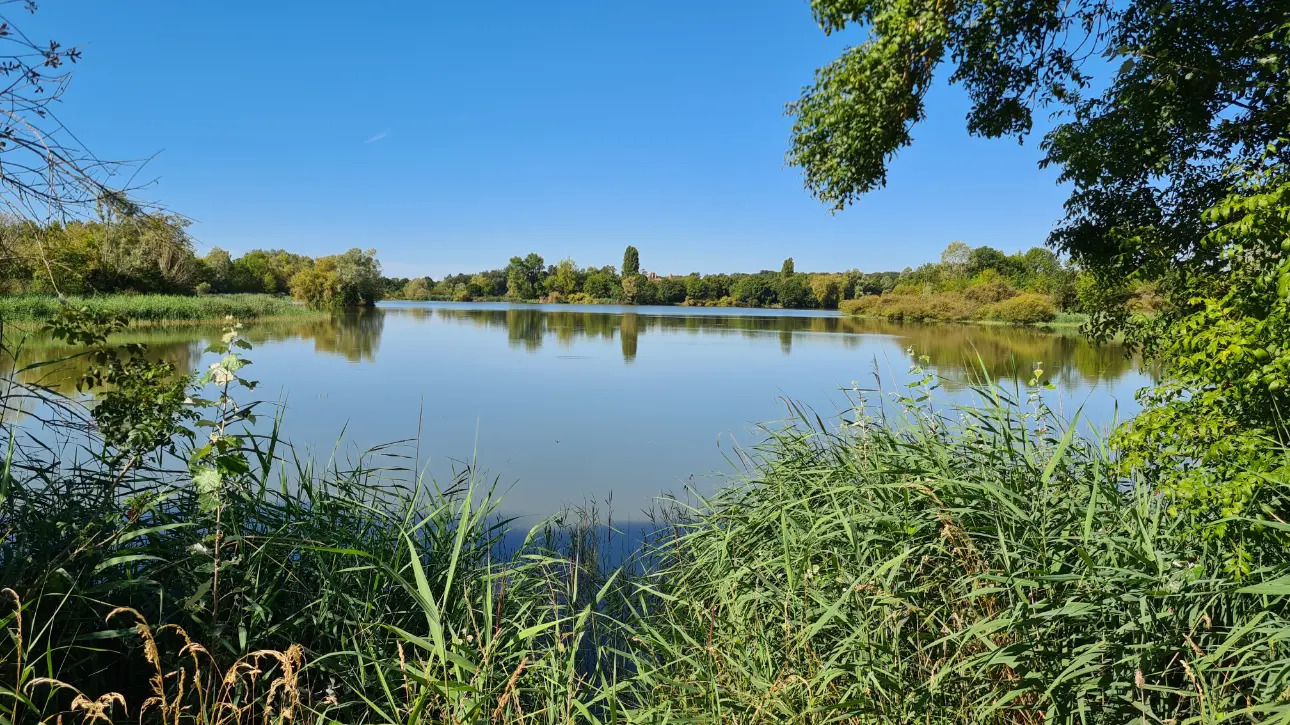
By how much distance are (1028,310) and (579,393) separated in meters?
27.2

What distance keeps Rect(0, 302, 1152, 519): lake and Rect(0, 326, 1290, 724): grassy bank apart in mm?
597

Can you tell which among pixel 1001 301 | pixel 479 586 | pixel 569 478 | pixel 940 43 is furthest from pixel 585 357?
pixel 1001 301

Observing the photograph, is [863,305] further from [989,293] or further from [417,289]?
[417,289]

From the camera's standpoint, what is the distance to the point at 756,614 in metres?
2.11

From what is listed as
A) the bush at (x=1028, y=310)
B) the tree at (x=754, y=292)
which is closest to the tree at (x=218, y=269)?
the bush at (x=1028, y=310)

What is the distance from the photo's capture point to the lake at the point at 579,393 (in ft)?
17.4

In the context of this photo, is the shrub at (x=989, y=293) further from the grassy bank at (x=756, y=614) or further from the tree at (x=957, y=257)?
the grassy bank at (x=756, y=614)

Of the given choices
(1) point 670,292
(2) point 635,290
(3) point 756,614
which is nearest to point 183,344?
(3) point 756,614

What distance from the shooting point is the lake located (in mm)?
5297

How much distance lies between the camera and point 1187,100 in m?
3.59

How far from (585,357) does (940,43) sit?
11123 mm

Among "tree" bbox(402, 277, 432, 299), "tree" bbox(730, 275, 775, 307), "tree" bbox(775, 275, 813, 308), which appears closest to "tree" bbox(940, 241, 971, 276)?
"tree" bbox(775, 275, 813, 308)

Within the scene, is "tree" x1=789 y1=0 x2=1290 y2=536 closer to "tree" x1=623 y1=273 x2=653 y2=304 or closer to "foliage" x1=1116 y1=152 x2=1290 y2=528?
"foliage" x1=1116 y1=152 x2=1290 y2=528

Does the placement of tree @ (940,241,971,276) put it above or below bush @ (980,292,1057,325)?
above
